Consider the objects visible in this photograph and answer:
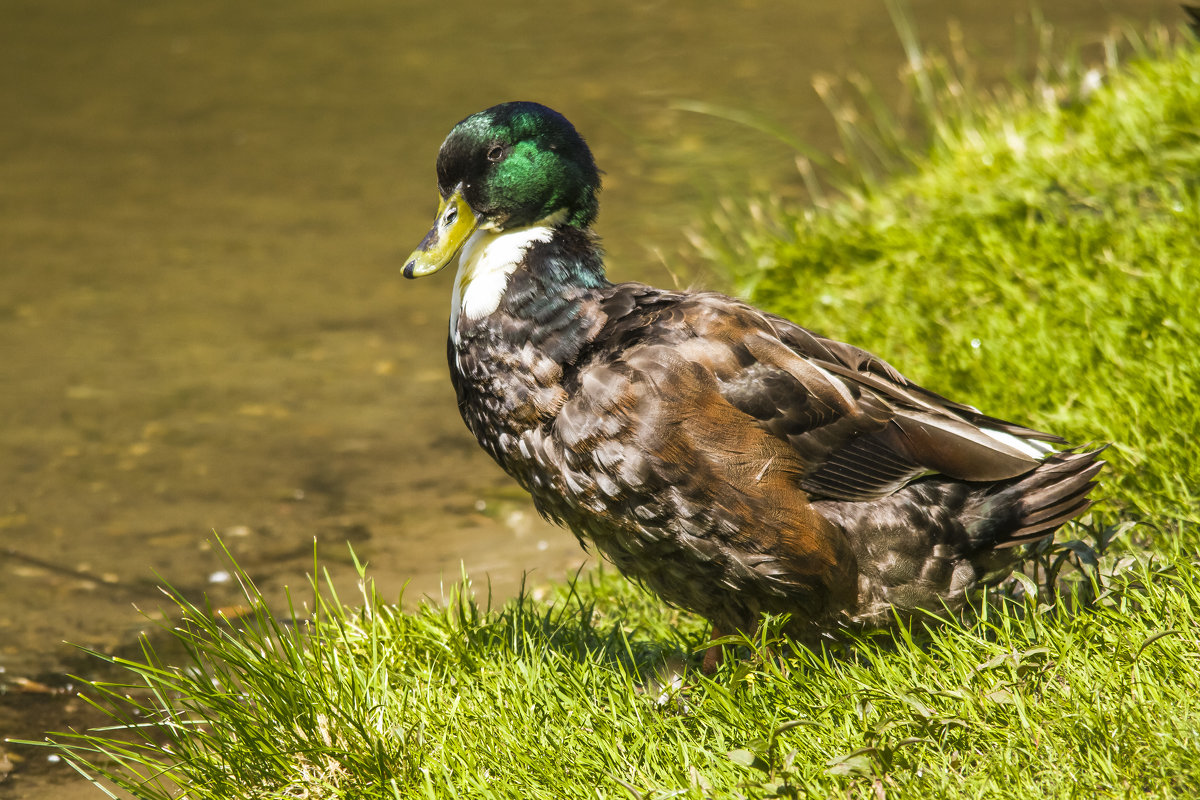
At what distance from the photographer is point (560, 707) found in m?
3.03

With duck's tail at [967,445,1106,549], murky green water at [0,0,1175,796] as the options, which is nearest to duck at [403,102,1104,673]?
duck's tail at [967,445,1106,549]

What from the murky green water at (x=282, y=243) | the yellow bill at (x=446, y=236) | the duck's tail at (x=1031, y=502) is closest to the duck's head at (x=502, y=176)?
the yellow bill at (x=446, y=236)

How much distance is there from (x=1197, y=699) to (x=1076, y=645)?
0.31 m

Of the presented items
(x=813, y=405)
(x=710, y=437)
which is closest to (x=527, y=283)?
(x=710, y=437)

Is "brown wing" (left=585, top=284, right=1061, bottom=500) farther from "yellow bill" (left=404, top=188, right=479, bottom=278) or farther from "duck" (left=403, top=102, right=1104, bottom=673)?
"yellow bill" (left=404, top=188, right=479, bottom=278)

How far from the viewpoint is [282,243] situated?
739 centimetres

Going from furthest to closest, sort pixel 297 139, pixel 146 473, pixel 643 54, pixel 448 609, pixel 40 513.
→ pixel 643 54 → pixel 297 139 → pixel 146 473 → pixel 40 513 → pixel 448 609

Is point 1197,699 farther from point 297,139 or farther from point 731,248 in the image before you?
point 297,139

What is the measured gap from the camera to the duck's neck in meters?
3.13

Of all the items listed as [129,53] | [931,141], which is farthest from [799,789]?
[129,53]

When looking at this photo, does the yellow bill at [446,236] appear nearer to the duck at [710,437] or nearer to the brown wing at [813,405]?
the duck at [710,437]

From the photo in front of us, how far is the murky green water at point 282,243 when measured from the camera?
4.83 meters

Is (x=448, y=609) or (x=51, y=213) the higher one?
(x=51, y=213)

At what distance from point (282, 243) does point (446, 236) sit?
438 cm
